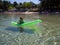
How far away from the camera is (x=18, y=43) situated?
12.1 m

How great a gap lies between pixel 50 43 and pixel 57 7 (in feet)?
167

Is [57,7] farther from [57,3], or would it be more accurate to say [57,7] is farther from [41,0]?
[41,0]

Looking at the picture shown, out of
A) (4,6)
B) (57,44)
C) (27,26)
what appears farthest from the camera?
(4,6)

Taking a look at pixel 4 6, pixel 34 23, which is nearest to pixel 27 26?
pixel 34 23

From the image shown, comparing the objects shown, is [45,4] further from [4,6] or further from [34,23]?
[34,23]

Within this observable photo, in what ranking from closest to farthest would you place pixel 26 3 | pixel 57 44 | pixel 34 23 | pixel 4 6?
pixel 57 44 → pixel 34 23 → pixel 4 6 → pixel 26 3

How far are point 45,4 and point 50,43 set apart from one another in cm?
5034

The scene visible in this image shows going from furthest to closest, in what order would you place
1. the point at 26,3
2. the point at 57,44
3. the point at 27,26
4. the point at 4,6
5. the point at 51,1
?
the point at 26,3 → the point at 4,6 → the point at 51,1 → the point at 27,26 → the point at 57,44

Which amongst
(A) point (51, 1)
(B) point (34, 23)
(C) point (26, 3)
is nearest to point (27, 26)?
(B) point (34, 23)

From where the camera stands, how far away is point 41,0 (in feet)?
205

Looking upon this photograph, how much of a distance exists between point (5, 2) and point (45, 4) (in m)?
23.1

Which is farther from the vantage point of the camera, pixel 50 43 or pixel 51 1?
pixel 51 1

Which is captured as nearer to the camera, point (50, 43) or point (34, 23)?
point (50, 43)

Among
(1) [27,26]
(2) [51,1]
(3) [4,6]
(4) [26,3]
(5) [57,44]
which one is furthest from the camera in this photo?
(4) [26,3]
